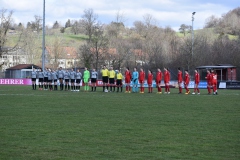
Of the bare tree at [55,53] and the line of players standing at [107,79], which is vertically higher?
the bare tree at [55,53]

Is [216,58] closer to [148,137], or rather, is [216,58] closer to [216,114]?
[216,114]

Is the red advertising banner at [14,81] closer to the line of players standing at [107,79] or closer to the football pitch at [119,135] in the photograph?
the line of players standing at [107,79]

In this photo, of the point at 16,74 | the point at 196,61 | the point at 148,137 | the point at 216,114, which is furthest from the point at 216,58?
the point at 148,137

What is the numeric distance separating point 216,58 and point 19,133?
57287mm

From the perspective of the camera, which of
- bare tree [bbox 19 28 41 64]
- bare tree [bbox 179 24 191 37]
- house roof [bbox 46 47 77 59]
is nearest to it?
bare tree [bbox 19 28 41 64]

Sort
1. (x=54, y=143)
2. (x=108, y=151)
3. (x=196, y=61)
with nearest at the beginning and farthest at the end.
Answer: (x=108, y=151)
(x=54, y=143)
(x=196, y=61)

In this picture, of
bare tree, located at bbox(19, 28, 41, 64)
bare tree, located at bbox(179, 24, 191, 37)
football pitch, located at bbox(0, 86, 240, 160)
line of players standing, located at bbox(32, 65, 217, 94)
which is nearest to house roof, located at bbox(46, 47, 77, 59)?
bare tree, located at bbox(19, 28, 41, 64)

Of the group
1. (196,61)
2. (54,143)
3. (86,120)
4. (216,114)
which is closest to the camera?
(54,143)

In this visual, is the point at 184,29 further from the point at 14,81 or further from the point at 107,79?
the point at 107,79

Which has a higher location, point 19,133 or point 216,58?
point 216,58

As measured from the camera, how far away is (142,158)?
1044 cm

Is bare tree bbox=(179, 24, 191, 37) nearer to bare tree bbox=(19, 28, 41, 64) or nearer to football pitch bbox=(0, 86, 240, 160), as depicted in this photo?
bare tree bbox=(19, 28, 41, 64)

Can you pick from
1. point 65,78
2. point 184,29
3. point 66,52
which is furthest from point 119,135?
point 184,29

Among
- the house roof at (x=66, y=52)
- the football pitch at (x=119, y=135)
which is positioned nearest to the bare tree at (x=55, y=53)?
the house roof at (x=66, y=52)
